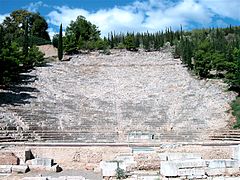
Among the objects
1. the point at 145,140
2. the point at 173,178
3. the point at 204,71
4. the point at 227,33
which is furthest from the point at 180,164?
the point at 227,33

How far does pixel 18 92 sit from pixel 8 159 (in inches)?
720

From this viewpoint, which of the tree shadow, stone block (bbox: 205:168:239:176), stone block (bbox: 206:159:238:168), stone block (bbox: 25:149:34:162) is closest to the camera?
stone block (bbox: 205:168:239:176)

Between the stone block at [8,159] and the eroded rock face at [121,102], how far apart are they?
717 centimetres

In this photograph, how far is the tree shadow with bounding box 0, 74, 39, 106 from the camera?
1297 inches

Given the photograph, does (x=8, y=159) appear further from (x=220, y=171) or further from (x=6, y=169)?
(x=220, y=171)

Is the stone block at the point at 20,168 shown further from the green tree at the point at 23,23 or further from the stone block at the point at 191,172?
the green tree at the point at 23,23

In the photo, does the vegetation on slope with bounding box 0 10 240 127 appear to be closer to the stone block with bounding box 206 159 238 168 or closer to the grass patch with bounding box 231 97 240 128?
the grass patch with bounding box 231 97 240 128

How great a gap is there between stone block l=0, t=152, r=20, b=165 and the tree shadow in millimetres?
12902

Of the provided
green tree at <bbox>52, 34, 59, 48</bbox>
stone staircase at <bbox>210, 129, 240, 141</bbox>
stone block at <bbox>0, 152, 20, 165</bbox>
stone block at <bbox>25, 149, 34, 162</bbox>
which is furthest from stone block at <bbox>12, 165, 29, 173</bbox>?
green tree at <bbox>52, 34, 59, 48</bbox>

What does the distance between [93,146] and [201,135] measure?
342 inches

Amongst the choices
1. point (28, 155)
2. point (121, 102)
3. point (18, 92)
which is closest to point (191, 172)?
point (28, 155)

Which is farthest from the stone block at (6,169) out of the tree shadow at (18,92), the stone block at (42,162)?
the tree shadow at (18,92)

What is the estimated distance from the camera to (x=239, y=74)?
36562 mm

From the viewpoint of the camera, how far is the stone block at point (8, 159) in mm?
19047
